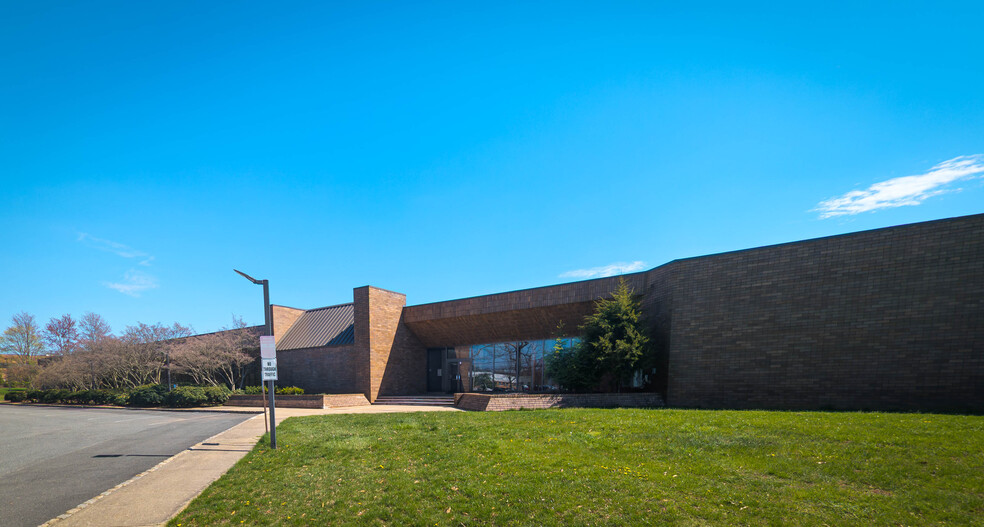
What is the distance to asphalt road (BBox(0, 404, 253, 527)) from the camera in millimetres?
7852

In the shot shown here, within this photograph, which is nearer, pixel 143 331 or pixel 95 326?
pixel 143 331

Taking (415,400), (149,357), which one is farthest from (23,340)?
(415,400)

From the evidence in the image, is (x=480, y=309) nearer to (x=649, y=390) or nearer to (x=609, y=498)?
(x=649, y=390)

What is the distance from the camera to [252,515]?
22.3 feet

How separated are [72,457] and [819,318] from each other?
76.6 ft

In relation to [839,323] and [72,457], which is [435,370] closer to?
[72,457]

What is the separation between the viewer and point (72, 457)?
11.9m

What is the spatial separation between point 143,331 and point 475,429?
121ft

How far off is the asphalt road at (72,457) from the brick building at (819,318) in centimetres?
1692

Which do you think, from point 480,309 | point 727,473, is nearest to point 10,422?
point 480,309

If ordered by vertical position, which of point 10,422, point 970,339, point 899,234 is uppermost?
point 899,234

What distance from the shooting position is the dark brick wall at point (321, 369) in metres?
29.6

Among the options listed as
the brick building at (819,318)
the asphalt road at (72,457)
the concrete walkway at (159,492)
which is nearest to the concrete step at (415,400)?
the brick building at (819,318)

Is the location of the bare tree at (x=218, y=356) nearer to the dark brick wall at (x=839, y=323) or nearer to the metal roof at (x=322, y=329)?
the metal roof at (x=322, y=329)
